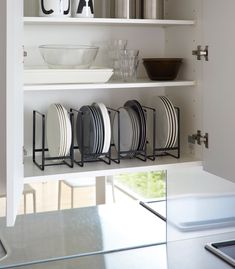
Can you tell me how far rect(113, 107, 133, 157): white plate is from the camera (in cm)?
185

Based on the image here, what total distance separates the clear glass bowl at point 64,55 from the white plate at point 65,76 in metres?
0.06

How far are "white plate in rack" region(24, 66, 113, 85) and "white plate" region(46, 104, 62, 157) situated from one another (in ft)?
0.38

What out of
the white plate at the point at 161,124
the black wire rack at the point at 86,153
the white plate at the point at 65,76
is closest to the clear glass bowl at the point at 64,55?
the white plate at the point at 65,76

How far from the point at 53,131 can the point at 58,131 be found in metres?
0.04

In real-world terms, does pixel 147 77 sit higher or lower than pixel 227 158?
higher

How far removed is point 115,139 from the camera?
6.26 feet

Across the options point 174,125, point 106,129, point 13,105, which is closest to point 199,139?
point 174,125

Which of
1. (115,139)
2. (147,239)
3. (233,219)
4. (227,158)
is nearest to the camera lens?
(227,158)

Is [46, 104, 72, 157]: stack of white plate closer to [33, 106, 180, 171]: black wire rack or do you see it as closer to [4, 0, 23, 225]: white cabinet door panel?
[33, 106, 180, 171]: black wire rack

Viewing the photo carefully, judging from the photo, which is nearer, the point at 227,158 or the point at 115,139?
the point at 227,158

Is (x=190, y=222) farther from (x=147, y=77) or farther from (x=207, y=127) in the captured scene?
(x=147, y=77)

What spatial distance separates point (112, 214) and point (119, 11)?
74cm

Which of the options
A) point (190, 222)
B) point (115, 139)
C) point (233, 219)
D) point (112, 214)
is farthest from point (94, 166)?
point (233, 219)

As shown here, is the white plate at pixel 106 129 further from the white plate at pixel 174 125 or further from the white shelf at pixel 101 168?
the white plate at pixel 174 125
